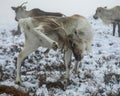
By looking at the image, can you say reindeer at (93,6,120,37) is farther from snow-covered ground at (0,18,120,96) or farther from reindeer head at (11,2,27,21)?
snow-covered ground at (0,18,120,96)

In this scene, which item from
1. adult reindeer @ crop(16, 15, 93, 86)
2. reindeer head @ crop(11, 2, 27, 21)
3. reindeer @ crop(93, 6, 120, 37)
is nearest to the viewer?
adult reindeer @ crop(16, 15, 93, 86)


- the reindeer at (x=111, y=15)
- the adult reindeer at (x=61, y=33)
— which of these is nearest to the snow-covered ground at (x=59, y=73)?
the adult reindeer at (x=61, y=33)

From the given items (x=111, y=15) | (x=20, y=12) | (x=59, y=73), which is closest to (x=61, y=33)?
(x=59, y=73)

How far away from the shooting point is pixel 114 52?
45.0ft

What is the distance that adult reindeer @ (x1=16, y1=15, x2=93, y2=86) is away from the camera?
948cm

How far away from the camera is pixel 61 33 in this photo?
9.53m

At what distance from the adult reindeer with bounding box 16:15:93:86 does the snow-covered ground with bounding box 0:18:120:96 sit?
391 millimetres

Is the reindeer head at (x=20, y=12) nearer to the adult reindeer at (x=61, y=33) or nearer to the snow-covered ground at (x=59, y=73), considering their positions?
the snow-covered ground at (x=59, y=73)

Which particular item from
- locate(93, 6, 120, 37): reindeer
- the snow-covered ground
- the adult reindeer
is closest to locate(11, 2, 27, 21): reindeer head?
locate(93, 6, 120, 37): reindeer

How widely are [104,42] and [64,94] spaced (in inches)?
308

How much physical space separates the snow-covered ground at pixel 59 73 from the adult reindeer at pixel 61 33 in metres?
0.39

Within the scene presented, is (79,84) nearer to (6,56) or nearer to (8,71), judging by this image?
(8,71)

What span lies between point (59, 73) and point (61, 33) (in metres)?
1.28

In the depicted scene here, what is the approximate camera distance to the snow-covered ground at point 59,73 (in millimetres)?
8914
